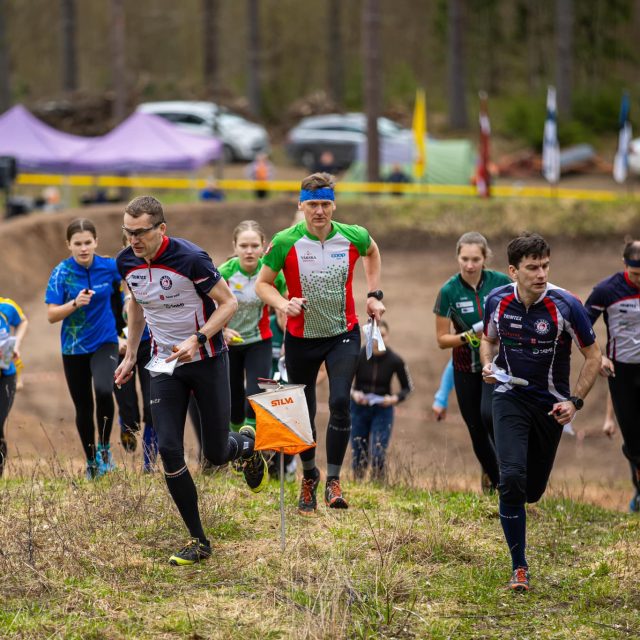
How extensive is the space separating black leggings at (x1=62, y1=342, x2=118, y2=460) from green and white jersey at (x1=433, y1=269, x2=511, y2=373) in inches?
102

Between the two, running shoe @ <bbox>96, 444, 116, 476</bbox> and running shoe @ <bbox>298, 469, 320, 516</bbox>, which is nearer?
running shoe @ <bbox>298, 469, 320, 516</bbox>

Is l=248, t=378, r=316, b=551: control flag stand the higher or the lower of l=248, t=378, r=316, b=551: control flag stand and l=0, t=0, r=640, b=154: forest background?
the lower

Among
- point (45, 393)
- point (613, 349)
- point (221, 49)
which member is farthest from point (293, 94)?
point (613, 349)

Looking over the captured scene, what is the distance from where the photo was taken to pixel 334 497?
7.28m

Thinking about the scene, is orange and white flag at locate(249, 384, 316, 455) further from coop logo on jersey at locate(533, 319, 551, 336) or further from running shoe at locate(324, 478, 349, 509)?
coop logo on jersey at locate(533, 319, 551, 336)

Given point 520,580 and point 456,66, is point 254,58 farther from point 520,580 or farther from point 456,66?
point 520,580

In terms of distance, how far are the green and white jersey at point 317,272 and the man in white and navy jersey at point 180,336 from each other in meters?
0.97

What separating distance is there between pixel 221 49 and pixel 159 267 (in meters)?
54.4

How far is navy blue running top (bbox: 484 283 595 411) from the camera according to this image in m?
6.04

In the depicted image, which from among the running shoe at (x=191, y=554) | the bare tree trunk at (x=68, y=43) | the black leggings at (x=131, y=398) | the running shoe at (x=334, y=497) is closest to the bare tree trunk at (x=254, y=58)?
the bare tree trunk at (x=68, y=43)

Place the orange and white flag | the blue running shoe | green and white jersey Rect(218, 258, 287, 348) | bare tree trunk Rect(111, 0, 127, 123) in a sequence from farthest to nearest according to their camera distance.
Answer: bare tree trunk Rect(111, 0, 127, 123)
green and white jersey Rect(218, 258, 287, 348)
the blue running shoe
the orange and white flag

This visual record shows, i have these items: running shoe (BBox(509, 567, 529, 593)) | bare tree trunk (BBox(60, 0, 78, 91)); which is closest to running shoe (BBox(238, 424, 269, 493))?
running shoe (BBox(509, 567, 529, 593))

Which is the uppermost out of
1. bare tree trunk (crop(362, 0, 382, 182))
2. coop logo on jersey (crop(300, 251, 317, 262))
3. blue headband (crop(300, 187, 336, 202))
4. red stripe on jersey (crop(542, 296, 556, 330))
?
bare tree trunk (crop(362, 0, 382, 182))

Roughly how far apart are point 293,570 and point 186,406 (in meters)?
1.15
